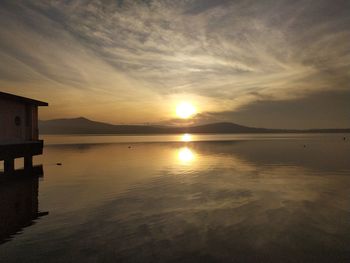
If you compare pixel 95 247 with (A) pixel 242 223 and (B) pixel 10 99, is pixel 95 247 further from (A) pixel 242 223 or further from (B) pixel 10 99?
(B) pixel 10 99

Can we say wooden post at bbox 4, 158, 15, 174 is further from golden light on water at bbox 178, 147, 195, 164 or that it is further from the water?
golden light on water at bbox 178, 147, 195, 164

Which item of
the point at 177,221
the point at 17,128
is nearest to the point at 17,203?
the point at 177,221

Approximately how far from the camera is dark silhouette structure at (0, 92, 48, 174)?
79.4ft

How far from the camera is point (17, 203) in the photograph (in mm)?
15883

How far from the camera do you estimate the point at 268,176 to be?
25375mm

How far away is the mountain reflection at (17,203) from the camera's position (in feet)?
38.5

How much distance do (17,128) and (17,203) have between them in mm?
12517

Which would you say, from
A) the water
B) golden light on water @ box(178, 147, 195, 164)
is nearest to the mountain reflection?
the water

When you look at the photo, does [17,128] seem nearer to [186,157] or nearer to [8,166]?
[8,166]

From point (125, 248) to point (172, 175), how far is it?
56.9ft

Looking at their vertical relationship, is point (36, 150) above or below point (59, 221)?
above

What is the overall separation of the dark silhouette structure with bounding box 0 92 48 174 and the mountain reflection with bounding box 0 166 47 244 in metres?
2.31

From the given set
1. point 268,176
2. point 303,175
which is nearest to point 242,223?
point 268,176

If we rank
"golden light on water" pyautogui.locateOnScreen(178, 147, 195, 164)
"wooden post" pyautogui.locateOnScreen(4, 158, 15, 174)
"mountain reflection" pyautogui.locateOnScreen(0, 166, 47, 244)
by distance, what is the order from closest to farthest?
"mountain reflection" pyautogui.locateOnScreen(0, 166, 47, 244), "wooden post" pyautogui.locateOnScreen(4, 158, 15, 174), "golden light on water" pyautogui.locateOnScreen(178, 147, 195, 164)
